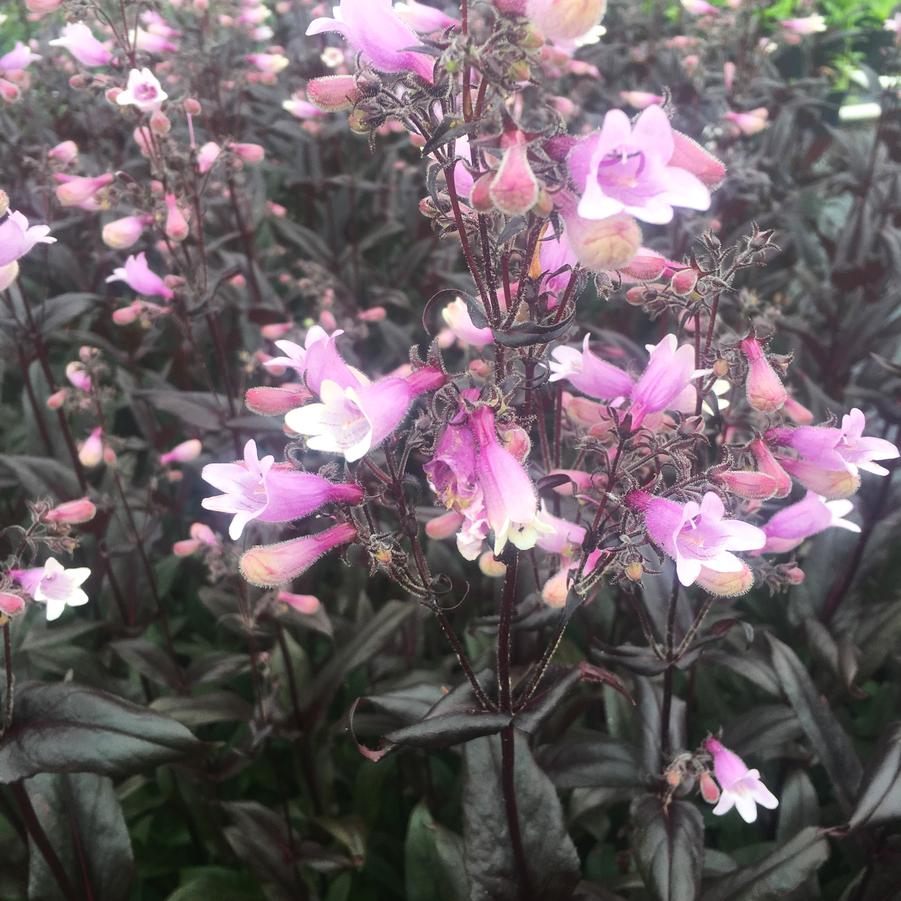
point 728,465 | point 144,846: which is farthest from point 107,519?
point 728,465

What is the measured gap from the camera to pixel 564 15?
110 cm

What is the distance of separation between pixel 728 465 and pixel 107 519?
2217 mm

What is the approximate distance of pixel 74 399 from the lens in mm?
2867

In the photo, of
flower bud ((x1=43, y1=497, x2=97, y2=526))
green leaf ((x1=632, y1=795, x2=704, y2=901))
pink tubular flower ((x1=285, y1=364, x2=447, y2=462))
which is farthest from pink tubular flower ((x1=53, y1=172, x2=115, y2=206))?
green leaf ((x1=632, y1=795, x2=704, y2=901))

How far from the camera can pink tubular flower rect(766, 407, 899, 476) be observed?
1.59m

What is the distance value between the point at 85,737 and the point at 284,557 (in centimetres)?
69

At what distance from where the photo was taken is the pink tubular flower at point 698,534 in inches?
51.6

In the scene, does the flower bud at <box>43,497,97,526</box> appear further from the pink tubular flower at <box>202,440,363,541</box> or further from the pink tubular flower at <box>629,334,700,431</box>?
the pink tubular flower at <box>629,334,700,431</box>

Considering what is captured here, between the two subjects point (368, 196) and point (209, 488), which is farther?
point (368, 196)

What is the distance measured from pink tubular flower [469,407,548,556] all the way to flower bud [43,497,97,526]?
120 cm

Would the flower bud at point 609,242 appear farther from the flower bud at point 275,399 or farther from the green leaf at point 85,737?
the green leaf at point 85,737

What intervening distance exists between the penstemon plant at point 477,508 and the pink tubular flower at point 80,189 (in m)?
0.02

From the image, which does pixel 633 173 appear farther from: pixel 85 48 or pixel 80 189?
pixel 85 48

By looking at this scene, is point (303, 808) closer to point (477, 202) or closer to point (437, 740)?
point (437, 740)
